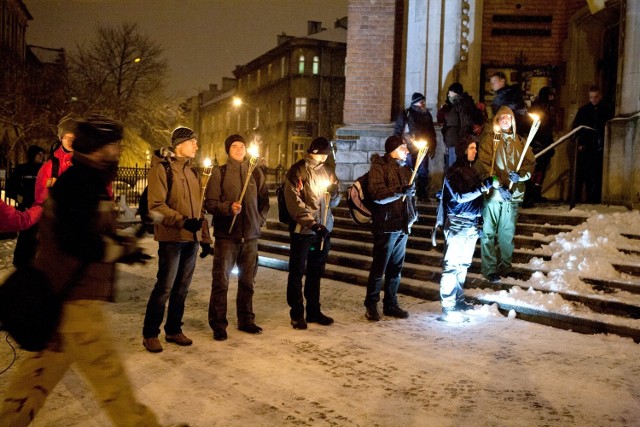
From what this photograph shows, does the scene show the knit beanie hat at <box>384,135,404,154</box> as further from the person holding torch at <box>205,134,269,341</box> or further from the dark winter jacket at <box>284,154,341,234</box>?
the person holding torch at <box>205,134,269,341</box>

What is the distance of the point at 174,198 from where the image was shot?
19.4 feet

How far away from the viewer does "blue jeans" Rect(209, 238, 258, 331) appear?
640 cm

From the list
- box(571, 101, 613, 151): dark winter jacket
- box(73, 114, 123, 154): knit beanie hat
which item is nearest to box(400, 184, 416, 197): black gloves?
box(73, 114, 123, 154): knit beanie hat

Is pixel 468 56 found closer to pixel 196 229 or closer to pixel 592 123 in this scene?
pixel 592 123

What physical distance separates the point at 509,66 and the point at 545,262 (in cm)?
727

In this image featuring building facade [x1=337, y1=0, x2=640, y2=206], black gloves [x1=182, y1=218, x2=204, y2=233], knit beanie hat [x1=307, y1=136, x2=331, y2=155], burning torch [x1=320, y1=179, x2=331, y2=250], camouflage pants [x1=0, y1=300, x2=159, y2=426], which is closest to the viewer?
camouflage pants [x1=0, y1=300, x2=159, y2=426]

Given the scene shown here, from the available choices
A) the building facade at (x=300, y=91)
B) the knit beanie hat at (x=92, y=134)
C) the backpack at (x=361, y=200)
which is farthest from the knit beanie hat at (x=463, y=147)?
the building facade at (x=300, y=91)

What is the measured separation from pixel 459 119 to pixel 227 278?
6.23 metres

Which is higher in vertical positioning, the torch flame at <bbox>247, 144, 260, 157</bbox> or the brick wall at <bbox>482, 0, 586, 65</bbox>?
the brick wall at <bbox>482, 0, 586, 65</bbox>

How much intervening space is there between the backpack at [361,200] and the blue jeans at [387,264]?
0.29 metres

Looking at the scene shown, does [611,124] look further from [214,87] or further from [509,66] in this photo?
[214,87]

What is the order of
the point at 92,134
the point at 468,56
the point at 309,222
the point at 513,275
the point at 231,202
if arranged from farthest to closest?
the point at 468,56 → the point at 513,275 → the point at 309,222 → the point at 231,202 → the point at 92,134

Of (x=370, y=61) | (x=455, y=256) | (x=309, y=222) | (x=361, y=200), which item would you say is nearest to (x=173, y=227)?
(x=309, y=222)

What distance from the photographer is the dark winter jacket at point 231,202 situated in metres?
6.42
